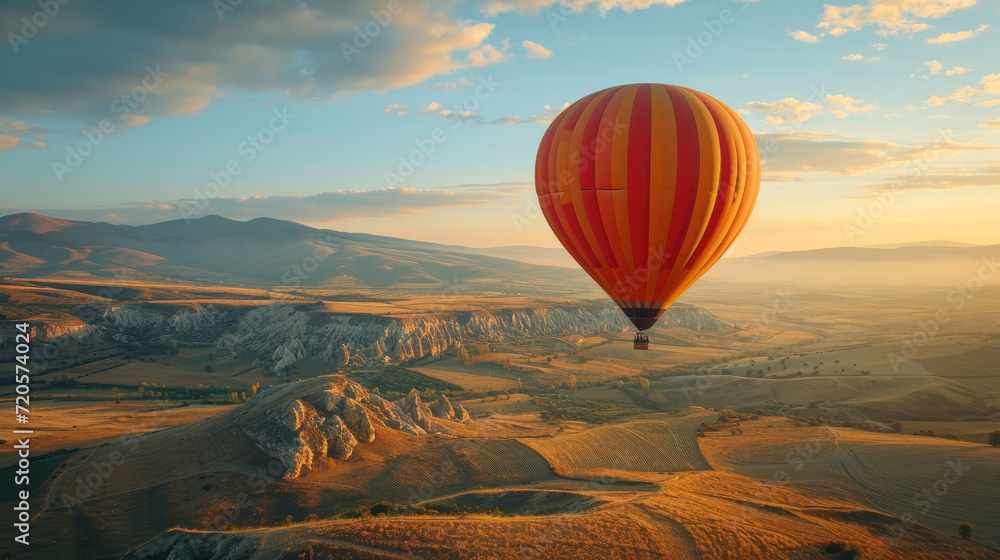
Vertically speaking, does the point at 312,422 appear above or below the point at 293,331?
above

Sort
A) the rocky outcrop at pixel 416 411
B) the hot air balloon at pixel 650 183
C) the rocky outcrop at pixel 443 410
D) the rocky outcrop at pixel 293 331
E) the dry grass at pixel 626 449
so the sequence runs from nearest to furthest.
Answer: the hot air balloon at pixel 650 183
the dry grass at pixel 626 449
the rocky outcrop at pixel 416 411
the rocky outcrop at pixel 443 410
the rocky outcrop at pixel 293 331

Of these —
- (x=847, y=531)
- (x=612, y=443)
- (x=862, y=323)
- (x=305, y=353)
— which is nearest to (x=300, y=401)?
(x=612, y=443)

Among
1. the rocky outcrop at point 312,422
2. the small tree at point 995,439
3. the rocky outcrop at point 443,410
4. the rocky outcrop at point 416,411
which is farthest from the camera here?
the rocky outcrop at point 443,410

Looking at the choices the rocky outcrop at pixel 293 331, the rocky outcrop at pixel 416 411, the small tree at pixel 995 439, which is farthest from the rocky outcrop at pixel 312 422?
the small tree at pixel 995 439

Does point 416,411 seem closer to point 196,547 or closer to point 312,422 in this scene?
point 312,422

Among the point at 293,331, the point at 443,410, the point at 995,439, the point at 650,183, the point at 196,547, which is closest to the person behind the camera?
the point at 196,547

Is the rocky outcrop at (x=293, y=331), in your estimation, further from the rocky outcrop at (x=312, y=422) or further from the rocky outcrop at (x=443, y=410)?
the rocky outcrop at (x=312, y=422)

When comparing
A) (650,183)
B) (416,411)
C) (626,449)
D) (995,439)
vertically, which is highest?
(650,183)

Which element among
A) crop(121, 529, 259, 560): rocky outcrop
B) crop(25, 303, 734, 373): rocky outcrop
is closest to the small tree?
crop(121, 529, 259, 560): rocky outcrop

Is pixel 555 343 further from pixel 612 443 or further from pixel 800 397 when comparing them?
pixel 612 443

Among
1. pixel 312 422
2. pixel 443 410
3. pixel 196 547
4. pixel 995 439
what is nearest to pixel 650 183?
pixel 196 547
